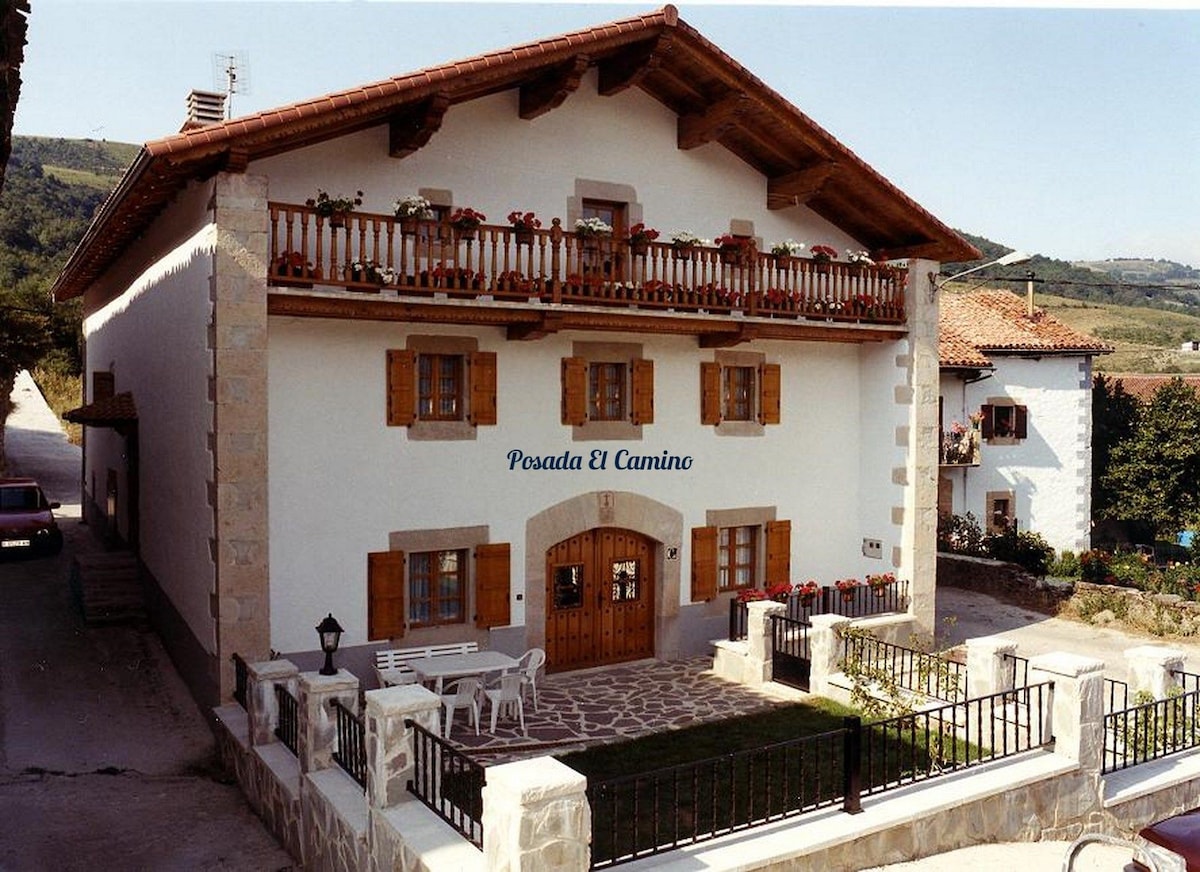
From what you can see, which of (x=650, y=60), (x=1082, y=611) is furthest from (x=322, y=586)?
(x=1082, y=611)

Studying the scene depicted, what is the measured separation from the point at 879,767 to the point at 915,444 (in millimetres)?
7058

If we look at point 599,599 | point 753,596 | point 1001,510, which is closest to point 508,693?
point 599,599

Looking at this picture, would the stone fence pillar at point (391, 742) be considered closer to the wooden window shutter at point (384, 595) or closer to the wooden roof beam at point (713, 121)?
the wooden window shutter at point (384, 595)

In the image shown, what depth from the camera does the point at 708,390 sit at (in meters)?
14.9

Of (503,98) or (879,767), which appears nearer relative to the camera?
(879,767)

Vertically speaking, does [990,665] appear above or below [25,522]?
below

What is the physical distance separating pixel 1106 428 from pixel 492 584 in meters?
25.9

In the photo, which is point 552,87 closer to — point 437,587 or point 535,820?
point 437,587

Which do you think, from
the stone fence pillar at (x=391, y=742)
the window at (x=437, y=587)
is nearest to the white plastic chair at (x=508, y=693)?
the window at (x=437, y=587)

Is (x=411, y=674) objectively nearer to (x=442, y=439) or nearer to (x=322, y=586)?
(x=322, y=586)

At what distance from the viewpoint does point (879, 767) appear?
9977 mm

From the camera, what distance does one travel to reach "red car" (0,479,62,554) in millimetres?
19844

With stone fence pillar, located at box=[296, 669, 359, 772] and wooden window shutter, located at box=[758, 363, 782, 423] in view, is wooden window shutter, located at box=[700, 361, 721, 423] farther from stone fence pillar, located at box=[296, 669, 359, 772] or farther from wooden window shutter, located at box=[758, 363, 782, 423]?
stone fence pillar, located at box=[296, 669, 359, 772]

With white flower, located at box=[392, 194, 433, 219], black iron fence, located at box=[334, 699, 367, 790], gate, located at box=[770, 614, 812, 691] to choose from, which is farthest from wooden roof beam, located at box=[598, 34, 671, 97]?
black iron fence, located at box=[334, 699, 367, 790]
